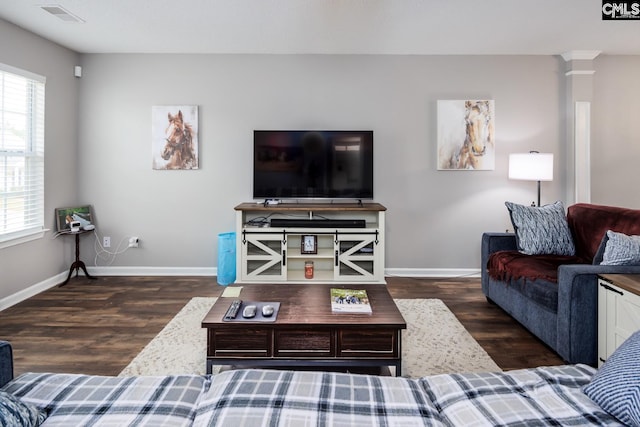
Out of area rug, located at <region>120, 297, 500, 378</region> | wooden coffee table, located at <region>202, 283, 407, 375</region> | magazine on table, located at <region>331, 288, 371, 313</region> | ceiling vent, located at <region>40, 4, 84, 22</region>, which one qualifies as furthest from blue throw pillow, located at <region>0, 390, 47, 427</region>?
ceiling vent, located at <region>40, 4, 84, 22</region>

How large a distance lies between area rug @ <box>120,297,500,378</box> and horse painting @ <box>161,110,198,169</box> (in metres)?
1.80

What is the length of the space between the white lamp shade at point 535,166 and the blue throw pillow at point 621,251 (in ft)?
4.65

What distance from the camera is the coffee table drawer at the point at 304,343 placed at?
6.61 ft

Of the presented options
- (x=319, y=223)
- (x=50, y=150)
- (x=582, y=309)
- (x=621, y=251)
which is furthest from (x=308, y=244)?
(x=50, y=150)

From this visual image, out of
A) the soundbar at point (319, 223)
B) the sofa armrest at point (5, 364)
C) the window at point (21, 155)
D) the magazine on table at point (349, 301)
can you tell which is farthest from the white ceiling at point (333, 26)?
the sofa armrest at point (5, 364)

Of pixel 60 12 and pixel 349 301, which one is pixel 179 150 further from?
Answer: pixel 349 301

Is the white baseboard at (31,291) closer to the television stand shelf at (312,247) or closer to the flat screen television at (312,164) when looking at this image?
the television stand shelf at (312,247)

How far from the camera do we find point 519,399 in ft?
3.69

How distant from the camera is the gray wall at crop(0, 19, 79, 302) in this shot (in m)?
3.46

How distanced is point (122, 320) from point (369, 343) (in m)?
2.10

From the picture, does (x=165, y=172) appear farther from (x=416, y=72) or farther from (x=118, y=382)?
(x=118, y=382)

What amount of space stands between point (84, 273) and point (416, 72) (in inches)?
171

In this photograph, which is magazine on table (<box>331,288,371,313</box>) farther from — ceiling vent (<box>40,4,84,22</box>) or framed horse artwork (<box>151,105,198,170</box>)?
ceiling vent (<box>40,4,84,22</box>)

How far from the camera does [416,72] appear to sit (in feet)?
14.2
